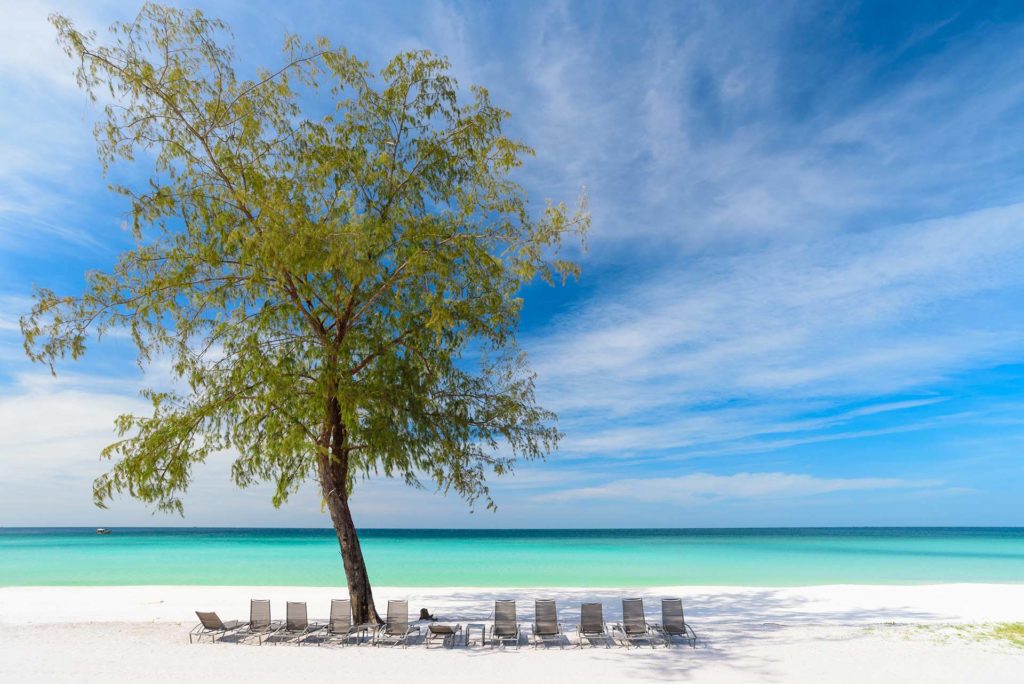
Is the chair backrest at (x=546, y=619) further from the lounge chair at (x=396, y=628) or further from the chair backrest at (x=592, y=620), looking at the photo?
the lounge chair at (x=396, y=628)

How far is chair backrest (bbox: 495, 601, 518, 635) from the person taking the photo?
40.3 feet

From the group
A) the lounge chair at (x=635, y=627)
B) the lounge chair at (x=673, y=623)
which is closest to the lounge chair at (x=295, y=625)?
the lounge chair at (x=635, y=627)

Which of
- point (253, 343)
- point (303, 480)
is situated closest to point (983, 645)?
point (303, 480)

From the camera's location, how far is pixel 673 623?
497 inches

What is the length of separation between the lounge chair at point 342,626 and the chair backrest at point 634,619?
4864 millimetres

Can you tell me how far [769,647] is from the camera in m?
12.0

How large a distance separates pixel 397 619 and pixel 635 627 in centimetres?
443

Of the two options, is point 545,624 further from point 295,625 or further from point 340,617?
point 295,625

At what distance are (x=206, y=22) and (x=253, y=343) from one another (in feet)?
19.3

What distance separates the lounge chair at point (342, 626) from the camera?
490 inches

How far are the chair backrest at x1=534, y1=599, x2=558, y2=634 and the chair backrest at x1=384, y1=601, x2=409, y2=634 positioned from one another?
7.93 ft

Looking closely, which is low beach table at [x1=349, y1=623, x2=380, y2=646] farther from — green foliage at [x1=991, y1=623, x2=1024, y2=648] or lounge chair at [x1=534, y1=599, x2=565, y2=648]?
green foliage at [x1=991, y1=623, x2=1024, y2=648]

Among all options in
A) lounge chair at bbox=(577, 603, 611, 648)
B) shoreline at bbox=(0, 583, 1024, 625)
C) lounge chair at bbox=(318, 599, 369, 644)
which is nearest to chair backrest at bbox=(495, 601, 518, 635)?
lounge chair at bbox=(577, 603, 611, 648)

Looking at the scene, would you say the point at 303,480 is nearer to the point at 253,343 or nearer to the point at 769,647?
the point at 253,343
